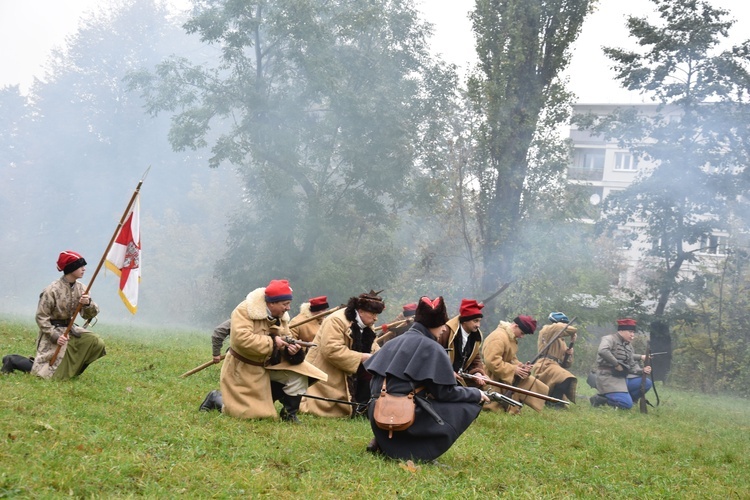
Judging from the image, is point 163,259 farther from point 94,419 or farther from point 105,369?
point 94,419

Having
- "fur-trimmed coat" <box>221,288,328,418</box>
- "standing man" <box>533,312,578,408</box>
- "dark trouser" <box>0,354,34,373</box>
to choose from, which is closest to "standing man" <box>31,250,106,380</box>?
"dark trouser" <box>0,354,34,373</box>

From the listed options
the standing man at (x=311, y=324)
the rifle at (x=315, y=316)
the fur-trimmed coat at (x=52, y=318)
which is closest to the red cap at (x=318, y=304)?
the standing man at (x=311, y=324)

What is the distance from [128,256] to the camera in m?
9.83

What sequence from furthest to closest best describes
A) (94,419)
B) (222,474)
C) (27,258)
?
(27,258), (94,419), (222,474)

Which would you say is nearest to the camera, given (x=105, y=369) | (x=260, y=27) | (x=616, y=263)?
(x=105, y=369)

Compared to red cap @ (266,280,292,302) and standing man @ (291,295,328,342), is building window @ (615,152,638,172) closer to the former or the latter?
standing man @ (291,295,328,342)

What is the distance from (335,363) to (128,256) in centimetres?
272

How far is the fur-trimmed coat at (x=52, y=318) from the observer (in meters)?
9.65

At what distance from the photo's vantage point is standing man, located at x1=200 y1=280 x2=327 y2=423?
889 centimetres

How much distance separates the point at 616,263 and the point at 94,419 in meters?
39.9

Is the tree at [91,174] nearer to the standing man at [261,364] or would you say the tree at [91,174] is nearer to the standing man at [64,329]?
the standing man at [64,329]

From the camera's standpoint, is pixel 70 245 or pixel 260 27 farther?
pixel 70 245

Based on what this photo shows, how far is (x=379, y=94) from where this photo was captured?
3066cm

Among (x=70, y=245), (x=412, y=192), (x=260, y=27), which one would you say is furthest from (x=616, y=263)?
(x=70, y=245)
